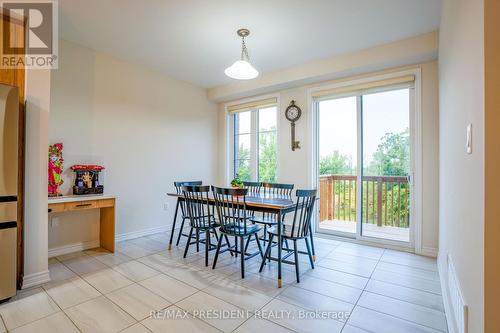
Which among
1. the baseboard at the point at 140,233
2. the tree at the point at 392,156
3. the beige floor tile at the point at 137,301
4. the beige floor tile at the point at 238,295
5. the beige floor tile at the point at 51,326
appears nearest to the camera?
the beige floor tile at the point at 51,326

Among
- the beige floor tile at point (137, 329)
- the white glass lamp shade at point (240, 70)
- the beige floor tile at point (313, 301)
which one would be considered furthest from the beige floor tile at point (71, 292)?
the white glass lamp shade at point (240, 70)

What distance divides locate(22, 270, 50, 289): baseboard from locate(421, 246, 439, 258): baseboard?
4.36 metres

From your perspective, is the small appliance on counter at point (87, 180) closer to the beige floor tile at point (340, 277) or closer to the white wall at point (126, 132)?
the white wall at point (126, 132)

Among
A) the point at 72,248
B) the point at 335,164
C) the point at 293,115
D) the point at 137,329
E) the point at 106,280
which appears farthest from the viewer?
the point at 293,115

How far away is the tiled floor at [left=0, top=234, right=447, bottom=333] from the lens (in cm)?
183

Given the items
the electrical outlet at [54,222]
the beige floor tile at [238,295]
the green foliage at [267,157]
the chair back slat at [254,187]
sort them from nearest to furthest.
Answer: the beige floor tile at [238,295]
the electrical outlet at [54,222]
the chair back slat at [254,187]
the green foliage at [267,157]

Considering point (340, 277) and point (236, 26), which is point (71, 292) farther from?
point (236, 26)

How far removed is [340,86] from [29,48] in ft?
12.7

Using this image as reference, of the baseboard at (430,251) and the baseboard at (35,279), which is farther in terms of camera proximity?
the baseboard at (430,251)

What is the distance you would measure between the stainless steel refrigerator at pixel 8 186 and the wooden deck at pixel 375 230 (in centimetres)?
387

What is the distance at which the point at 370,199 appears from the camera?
3836mm

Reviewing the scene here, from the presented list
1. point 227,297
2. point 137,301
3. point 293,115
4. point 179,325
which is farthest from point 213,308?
point 293,115

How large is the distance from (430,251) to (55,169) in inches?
191

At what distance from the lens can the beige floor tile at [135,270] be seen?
2610mm
